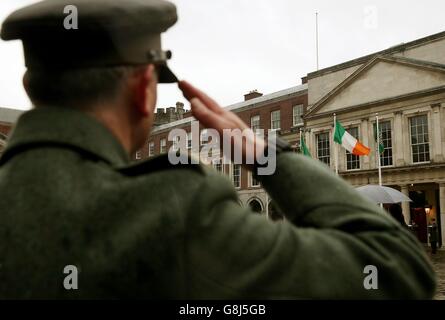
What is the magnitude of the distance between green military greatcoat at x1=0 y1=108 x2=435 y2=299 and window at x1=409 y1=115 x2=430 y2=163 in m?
27.7

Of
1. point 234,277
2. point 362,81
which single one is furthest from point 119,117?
point 362,81

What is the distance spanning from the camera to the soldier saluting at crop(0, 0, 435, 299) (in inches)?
38.3

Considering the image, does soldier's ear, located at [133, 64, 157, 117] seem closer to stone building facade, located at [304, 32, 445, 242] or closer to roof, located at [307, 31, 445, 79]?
stone building facade, located at [304, 32, 445, 242]

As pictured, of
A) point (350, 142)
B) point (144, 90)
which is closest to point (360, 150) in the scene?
point (350, 142)

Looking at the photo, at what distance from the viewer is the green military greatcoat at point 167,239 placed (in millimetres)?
969

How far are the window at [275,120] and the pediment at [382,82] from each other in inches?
191

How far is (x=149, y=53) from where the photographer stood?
120 centimetres

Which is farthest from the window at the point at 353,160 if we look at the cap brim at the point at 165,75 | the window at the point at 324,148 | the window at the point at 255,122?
the cap brim at the point at 165,75

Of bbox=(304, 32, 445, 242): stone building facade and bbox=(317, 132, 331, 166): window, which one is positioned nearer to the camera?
bbox=(304, 32, 445, 242): stone building facade

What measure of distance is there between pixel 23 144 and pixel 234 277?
1.90ft

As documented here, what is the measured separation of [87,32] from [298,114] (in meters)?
34.9

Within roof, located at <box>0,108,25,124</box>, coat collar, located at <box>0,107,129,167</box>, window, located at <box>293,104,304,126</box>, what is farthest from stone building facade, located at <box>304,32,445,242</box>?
roof, located at <box>0,108,25,124</box>

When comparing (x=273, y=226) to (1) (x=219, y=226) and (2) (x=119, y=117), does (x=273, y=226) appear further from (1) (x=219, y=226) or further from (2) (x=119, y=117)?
(2) (x=119, y=117)

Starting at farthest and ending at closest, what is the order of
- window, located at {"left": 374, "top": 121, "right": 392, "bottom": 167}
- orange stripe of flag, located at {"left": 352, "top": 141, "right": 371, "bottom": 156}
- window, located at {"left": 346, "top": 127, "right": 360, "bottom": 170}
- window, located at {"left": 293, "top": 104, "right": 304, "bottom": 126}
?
window, located at {"left": 293, "top": 104, "right": 304, "bottom": 126} → window, located at {"left": 346, "top": 127, "right": 360, "bottom": 170} → window, located at {"left": 374, "top": 121, "right": 392, "bottom": 167} → orange stripe of flag, located at {"left": 352, "top": 141, "right": 371, "bottom": 156}
